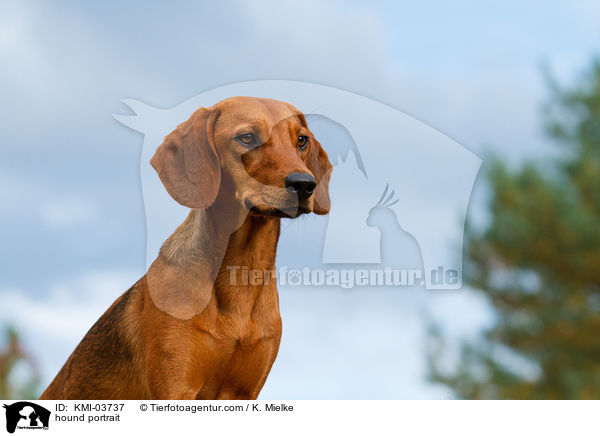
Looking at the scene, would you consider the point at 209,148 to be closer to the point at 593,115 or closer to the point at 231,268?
the point at 231,268

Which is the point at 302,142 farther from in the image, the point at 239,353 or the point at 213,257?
the point at 239,353

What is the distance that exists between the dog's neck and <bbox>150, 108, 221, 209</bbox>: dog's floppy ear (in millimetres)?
95

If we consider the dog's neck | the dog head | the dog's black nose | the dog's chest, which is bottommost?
the dog's chest

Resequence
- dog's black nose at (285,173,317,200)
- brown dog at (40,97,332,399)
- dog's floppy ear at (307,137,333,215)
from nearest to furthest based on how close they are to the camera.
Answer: dog's black nose at (285,173,317,200), brown dog at (40,97,332,399), dog's floppy ear at (307,137,333,215)

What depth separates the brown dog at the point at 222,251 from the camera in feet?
9.52

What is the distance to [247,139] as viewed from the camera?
2.97 metres

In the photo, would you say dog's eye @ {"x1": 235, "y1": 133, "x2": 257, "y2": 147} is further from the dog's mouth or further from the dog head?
the dog's mouth

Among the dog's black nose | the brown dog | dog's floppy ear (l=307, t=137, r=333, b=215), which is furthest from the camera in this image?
dog's floppy ear (l=307, t=137, r=333, b=215)

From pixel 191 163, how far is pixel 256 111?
40 cm

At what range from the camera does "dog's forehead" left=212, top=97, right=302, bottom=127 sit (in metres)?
2.98

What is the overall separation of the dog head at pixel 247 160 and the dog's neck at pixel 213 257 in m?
0.11
